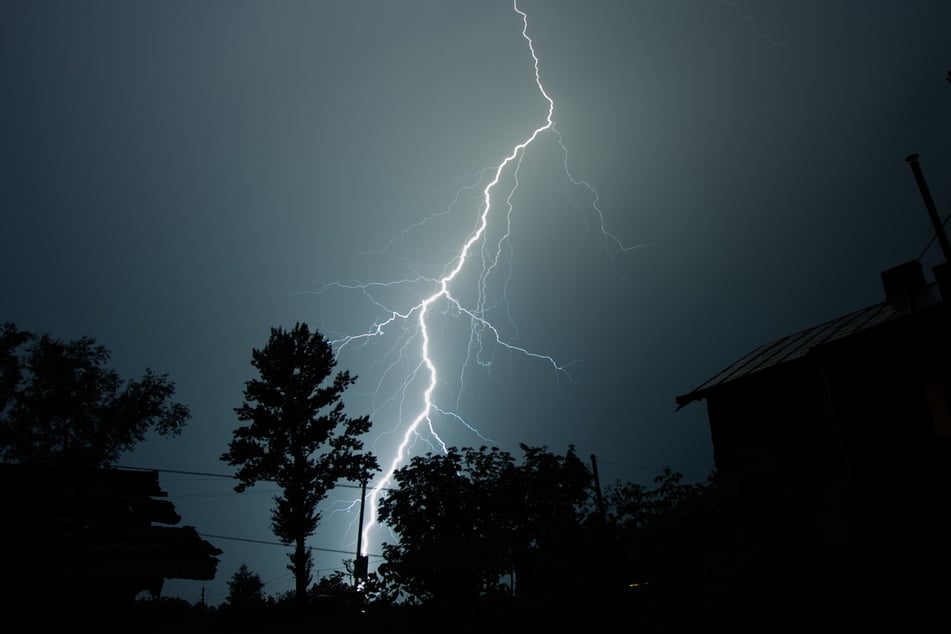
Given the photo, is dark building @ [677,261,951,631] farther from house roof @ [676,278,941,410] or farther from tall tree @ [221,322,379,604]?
tall tree @ [221,322,379,604]

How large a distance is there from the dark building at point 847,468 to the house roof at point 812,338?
68 mm

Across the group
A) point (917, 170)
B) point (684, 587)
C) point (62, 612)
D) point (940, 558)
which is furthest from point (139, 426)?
point (917, 170)

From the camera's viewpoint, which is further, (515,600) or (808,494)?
(808,494)

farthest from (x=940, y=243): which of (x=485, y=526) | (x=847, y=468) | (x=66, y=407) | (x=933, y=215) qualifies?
(x=66, y=407)

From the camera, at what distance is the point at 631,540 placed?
823 centimetres

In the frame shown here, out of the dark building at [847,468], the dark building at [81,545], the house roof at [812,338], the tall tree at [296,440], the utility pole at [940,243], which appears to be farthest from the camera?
the tall tree at [296,440]

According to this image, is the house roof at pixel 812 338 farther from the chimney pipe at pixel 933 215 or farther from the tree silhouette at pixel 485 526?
the tree silhouette at pixel 485 526

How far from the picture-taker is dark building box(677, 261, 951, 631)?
5871 mm

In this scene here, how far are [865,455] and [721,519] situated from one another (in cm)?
280

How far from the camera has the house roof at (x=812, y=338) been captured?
10.3 m

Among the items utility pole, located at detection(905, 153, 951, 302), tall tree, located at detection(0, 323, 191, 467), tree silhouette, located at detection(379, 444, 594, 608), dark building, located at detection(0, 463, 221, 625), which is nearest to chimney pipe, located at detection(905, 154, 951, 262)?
utility pole, located at detection(905, 153, 951, 302)

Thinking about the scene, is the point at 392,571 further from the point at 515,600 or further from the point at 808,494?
the point at 808,494

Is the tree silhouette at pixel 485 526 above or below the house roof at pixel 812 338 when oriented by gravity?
below

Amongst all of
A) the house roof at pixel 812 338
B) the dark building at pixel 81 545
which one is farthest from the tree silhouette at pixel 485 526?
the house roof at pixel 812 338
